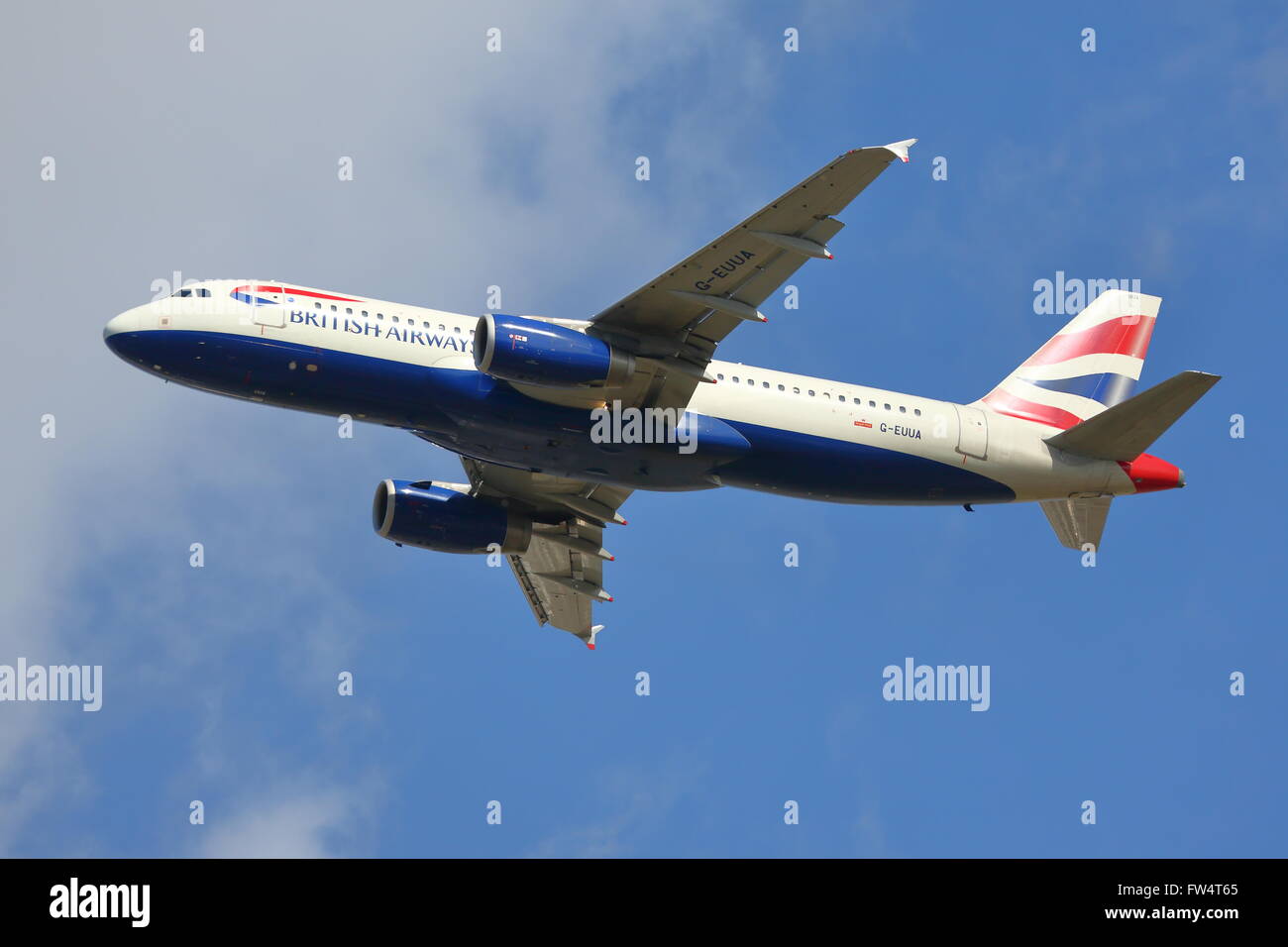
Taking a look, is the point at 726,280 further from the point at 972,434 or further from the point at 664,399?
the point at 972,434

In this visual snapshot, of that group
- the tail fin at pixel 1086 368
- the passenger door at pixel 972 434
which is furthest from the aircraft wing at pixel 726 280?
the tail fin at pixel 1086 368

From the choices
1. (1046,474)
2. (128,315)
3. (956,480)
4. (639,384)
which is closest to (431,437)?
(639,384)

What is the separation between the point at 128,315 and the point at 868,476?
74.2ft

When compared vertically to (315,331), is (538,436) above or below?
below

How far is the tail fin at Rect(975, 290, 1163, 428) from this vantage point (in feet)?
168

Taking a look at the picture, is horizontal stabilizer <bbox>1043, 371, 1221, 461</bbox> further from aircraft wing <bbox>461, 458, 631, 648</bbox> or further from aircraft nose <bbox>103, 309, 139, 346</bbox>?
aircraft nose <bbox>103, 309, 139, 346</bbox>

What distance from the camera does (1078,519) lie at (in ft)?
168

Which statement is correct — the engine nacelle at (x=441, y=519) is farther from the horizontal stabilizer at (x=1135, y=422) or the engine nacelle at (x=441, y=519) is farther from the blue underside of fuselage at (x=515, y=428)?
the horizontal stabilizer at (x=1135, y=422)

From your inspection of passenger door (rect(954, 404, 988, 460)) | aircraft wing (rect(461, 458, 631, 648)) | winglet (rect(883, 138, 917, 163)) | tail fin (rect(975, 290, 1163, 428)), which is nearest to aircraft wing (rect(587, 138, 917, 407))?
winglet (rect(883, 138, 917, 163))

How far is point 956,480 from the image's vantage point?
48.0 meters

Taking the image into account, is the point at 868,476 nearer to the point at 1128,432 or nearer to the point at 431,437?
the point at 1128,432

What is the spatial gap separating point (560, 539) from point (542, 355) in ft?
44.8

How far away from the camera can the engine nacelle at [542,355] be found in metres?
41.6

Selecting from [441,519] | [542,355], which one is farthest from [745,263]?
[441,519]
